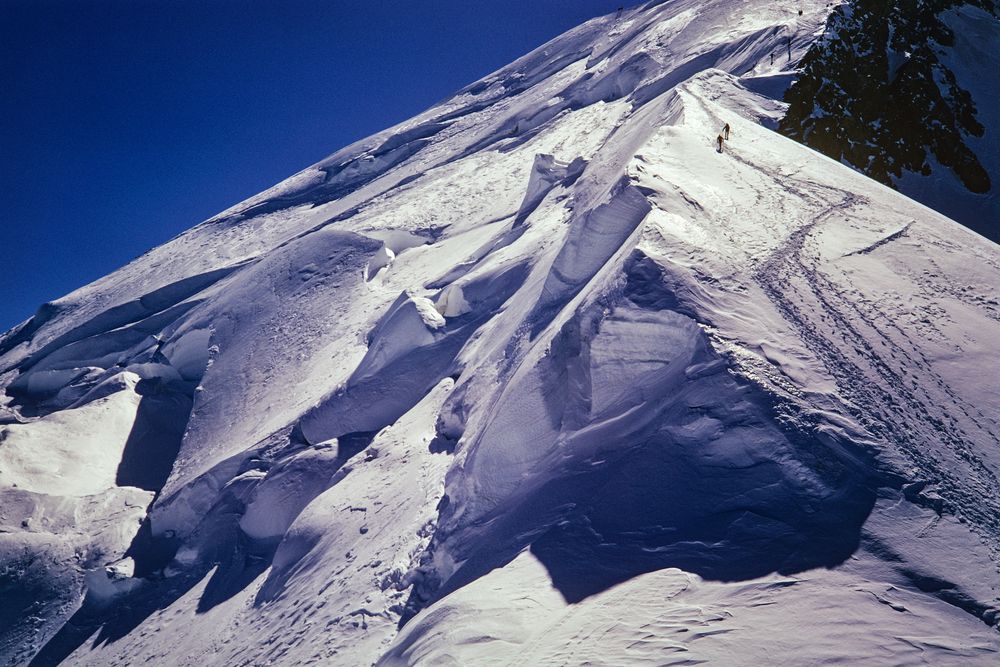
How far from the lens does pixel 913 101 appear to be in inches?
566

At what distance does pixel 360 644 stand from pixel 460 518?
163cm

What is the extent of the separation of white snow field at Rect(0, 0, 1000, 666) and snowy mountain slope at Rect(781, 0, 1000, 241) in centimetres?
106

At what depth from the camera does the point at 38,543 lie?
555 inches

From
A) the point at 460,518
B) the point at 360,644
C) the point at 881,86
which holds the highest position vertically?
the point at 881,86

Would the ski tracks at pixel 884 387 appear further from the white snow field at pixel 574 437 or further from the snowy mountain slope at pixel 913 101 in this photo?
the snowy mountain slope at pixel 913 101

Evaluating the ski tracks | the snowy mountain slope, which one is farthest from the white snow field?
the snowy mountain slope

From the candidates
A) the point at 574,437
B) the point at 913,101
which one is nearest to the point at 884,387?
the point at 574,437

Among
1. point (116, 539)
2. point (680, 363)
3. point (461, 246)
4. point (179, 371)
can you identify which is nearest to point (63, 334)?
point (179, 371)

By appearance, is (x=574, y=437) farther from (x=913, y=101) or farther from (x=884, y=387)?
(x=913, y=101)

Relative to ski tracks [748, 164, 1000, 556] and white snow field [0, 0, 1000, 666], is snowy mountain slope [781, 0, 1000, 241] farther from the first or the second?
ski tracks [748, 164, 1000, 556]

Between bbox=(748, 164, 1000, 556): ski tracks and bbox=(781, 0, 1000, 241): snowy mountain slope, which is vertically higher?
bbox=(781, 0, 1000, 241): snowy mountain slope

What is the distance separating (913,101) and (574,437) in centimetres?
1125

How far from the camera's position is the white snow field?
5.65 m

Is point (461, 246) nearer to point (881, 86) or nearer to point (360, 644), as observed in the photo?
point (881, 86)
